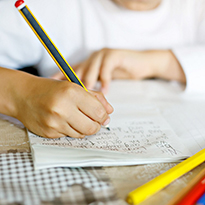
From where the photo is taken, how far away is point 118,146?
1.08 feet

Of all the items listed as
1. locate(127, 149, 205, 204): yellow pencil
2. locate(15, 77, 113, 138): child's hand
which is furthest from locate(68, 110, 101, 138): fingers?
locate(127, 149, 205, 204): yellow pencil

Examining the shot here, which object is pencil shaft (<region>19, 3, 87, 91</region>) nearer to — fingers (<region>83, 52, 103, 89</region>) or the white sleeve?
fingers (<region>83, 52, 103, 89</region>)

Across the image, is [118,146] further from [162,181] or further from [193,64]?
[193,64]

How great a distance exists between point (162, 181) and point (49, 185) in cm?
11

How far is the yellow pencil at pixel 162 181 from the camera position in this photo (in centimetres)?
23

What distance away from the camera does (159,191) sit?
0.26m

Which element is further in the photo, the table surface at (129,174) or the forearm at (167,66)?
the forearm at (167,66)

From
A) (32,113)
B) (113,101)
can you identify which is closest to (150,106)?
(113,101)

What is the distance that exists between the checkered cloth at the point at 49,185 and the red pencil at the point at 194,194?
0.21 ft

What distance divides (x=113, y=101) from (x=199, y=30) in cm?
43

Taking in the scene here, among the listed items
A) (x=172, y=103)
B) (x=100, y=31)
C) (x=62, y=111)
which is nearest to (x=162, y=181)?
(x=62, y=111)

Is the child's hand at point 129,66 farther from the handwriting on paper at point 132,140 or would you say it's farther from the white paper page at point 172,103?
the handwriting on paper at point 132,140

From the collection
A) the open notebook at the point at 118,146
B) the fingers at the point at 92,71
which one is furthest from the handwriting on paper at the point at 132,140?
the fingers at the point at 92,71

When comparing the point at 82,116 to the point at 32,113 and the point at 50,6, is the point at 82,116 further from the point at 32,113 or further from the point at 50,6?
the point at 50,6
